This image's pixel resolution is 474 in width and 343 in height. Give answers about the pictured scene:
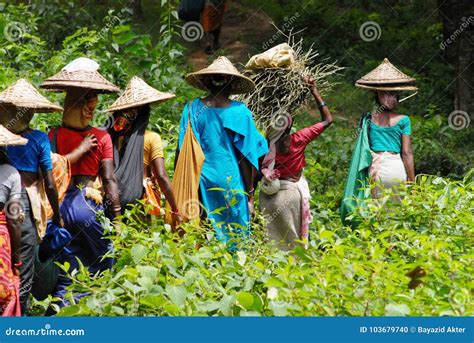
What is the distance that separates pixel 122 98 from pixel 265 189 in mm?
1259

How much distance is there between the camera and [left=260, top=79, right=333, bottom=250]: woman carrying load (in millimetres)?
7016

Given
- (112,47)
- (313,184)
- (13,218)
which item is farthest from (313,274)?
(112,47)

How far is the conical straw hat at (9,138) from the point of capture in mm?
5383

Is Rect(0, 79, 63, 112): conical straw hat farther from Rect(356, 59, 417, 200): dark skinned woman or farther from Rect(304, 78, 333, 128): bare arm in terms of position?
Rect(356, 59, 417, 200): dark skinned woman

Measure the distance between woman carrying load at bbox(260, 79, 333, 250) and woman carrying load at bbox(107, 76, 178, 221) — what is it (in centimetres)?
83

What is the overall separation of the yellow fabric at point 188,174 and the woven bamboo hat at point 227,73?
1.22ft

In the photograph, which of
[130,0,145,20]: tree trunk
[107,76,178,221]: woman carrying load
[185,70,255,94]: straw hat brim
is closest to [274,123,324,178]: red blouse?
[185,70,255,94]: straw hat brim

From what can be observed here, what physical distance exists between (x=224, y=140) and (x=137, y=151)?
66 centimetres

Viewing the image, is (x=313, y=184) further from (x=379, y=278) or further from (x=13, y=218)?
(x=379, y=278)

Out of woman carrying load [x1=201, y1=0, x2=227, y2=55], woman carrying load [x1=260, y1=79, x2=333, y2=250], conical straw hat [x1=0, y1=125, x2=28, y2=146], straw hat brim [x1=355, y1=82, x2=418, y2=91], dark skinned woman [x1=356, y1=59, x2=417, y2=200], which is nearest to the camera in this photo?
conical straw hat [x1=0, y1=125, x2=28, y2=146]

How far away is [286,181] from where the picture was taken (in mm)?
7078

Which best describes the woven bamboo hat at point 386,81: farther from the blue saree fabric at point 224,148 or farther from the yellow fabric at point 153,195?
the yellow fabric at point 153,195

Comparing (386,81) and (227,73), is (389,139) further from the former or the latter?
(227,73)

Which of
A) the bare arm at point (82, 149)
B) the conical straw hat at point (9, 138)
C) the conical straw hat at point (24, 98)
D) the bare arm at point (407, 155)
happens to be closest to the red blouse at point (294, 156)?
the bare arm at point (407, 155)
